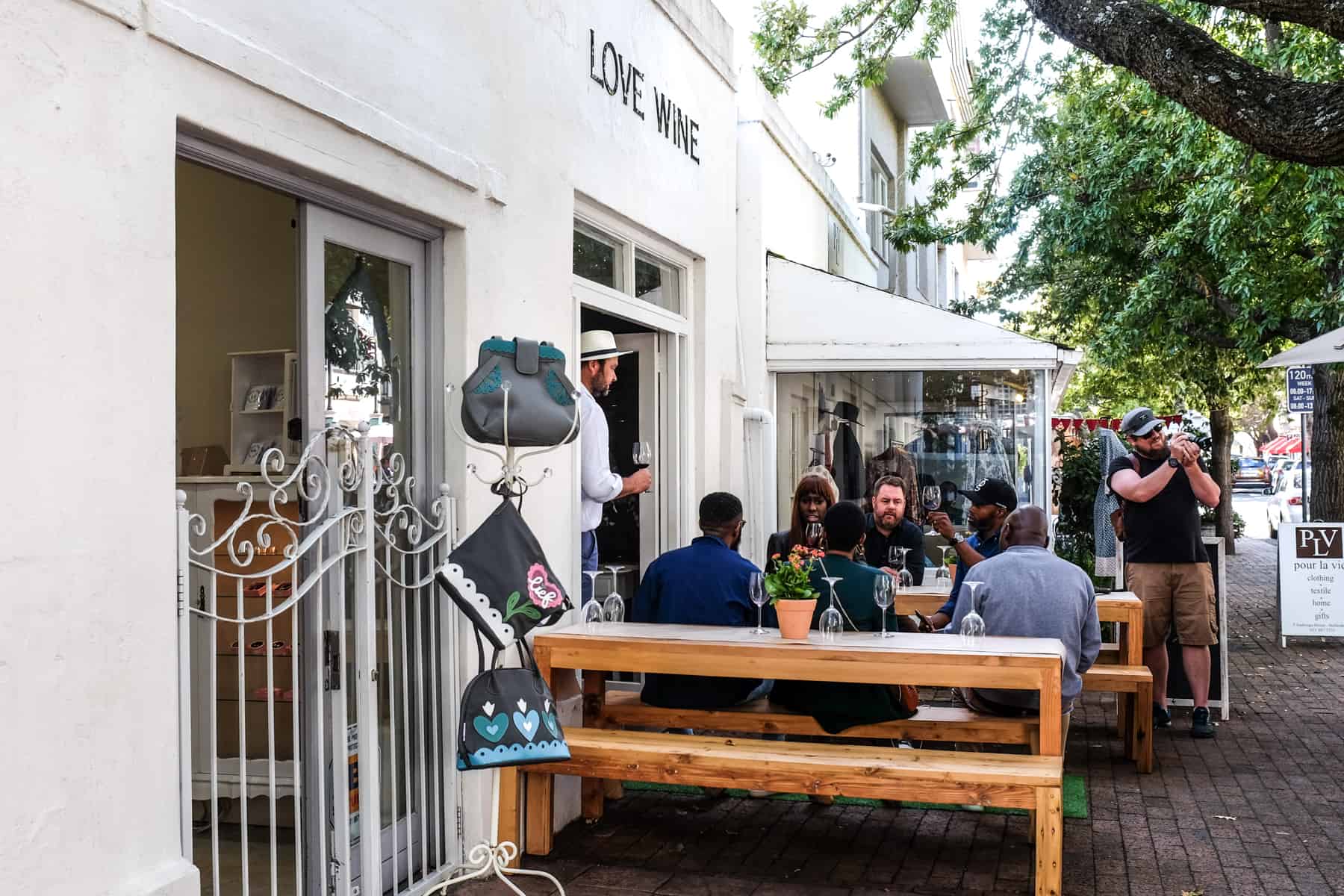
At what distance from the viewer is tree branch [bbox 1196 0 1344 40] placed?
5.81 m

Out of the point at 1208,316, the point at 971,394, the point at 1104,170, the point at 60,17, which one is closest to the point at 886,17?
the point at 971,394

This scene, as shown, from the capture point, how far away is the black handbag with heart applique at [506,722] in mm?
4477

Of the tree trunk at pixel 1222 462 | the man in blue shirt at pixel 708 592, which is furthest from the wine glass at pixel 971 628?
the tree trunk at pixel 1222 462

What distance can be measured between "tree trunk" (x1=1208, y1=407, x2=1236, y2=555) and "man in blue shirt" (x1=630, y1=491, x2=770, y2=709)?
17919mm

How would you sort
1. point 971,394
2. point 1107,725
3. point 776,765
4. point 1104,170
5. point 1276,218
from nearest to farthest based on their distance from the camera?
point 776,765 → point 1107,725 → point 971,394 → point 1276,218 → point 1104,170

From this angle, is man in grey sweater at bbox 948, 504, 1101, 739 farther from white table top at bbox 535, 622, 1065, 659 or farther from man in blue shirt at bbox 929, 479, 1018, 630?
man in blue shirt at bbox 929, 479, 1018, 630

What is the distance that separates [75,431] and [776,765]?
9.00 feet

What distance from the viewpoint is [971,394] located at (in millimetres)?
10602

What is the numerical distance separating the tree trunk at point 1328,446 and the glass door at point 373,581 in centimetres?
1103

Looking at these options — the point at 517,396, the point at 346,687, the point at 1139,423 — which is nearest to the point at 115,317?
the point at 517,396

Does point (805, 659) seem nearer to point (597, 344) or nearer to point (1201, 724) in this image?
point (597, 344)

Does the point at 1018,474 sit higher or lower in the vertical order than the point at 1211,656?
higher

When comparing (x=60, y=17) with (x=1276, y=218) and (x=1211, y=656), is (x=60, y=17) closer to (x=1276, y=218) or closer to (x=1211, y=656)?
(x=1211, y=656)

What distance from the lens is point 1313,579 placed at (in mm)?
11125
